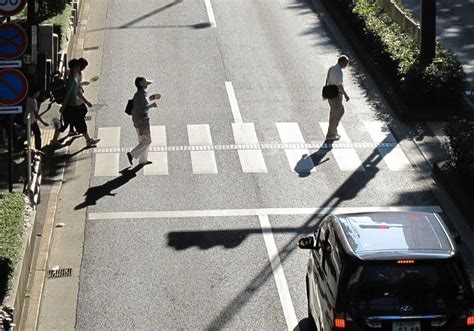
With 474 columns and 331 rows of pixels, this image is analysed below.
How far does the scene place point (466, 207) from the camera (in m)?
18.1

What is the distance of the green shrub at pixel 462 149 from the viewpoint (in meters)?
18.5

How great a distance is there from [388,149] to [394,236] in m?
9.68

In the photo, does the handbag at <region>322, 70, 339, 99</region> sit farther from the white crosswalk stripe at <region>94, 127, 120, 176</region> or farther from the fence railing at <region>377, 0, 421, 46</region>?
the fence railing at <region>377, 0, 421, 46</region>

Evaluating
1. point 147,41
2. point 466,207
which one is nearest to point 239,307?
point 466,207

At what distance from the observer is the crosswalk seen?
20469mm

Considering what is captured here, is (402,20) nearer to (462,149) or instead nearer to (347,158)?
(347,158)

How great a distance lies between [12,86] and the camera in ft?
51.0

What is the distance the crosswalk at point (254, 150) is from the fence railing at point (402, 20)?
459 cm

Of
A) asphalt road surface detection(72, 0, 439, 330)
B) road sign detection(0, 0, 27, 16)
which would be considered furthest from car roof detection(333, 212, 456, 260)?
road sign detection(0, 0, 27, 16)

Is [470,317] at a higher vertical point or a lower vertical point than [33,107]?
higher

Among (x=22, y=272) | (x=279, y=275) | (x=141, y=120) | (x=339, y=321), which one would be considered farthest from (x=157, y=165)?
(x=339, y=321)

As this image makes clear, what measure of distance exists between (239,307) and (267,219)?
332cm

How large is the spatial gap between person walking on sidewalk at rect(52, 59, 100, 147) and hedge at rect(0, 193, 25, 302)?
559 centimetres

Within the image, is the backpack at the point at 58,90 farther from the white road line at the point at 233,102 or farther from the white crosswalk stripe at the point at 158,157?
the white road line at the point at 233,102
